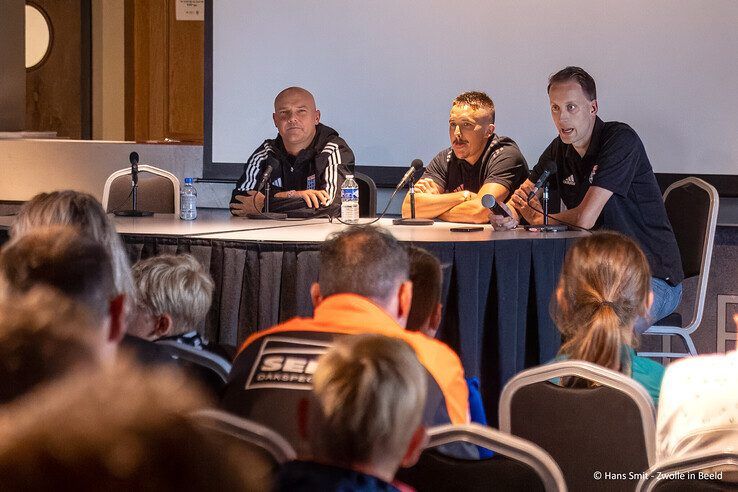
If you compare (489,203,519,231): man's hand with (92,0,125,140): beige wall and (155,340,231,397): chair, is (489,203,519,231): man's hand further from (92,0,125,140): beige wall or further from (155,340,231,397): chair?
(92,0,125,140): beige wall

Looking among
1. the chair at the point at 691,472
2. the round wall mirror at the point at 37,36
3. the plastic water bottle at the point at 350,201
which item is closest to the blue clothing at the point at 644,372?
the chair at the point at 691,472

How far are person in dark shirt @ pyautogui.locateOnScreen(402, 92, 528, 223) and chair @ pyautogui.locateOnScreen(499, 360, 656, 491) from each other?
7.51 feet

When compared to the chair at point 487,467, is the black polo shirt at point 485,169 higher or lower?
higher

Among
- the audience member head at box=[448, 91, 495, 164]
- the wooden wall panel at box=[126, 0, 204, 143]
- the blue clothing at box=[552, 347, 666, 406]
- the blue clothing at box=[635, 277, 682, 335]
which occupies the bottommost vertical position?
the blue clothing at box=[635, 277, 682, 335]

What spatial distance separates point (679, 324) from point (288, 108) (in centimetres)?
199

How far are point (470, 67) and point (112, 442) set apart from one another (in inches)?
196

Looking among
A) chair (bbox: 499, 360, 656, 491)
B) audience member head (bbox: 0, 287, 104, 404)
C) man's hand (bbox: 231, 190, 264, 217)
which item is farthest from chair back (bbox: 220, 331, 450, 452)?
man's hand (bbox: 231, 190, 264, 217)

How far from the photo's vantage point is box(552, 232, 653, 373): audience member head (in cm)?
210

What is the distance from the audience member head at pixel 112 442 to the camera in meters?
0.39

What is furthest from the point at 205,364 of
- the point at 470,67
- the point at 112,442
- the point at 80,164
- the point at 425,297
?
the point at 80,164

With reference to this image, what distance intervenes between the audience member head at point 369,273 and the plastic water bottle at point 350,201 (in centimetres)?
185

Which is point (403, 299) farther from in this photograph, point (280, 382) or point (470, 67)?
point (470, 67)

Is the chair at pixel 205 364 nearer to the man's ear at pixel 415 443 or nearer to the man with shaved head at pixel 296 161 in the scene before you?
the man's ear at pixel 415 443

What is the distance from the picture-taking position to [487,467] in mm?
1336
